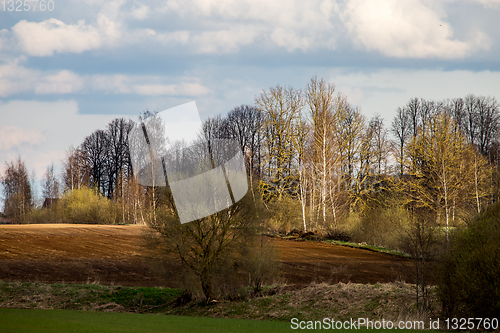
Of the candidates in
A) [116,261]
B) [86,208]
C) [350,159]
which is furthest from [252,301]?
[86,208]

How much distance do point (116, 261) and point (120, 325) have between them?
44.4 feet

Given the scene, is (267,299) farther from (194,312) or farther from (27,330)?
(27,330)

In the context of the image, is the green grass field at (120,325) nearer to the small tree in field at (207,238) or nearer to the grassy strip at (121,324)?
the grassy strip at (121,324)

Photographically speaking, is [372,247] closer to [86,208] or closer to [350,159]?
[350,159]

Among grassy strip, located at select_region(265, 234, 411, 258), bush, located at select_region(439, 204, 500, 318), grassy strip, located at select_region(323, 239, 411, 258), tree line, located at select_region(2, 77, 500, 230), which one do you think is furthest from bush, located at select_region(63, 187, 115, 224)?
bush, located at select_region(439, 204, 500, 318)

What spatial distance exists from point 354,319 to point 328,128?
24590mm

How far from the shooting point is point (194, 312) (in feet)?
46.6

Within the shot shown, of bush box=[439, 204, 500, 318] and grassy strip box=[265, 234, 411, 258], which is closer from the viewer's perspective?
bush box=[439, 204, 500, 318]

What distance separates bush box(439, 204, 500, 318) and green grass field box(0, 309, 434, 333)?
2724 millimetres

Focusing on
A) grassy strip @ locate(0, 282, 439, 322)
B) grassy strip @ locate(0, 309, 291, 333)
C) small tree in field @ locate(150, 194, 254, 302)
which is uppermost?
small tree in field @ locate(150, 194, 254, 302)

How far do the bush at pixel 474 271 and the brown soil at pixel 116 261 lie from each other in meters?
4.75

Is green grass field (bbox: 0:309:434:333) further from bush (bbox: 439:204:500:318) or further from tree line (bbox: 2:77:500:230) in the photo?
tree line (bbox: 2:77:500:230)

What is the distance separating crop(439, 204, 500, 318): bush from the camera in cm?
1001

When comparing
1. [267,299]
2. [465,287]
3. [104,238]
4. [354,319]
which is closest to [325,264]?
[267,299]
